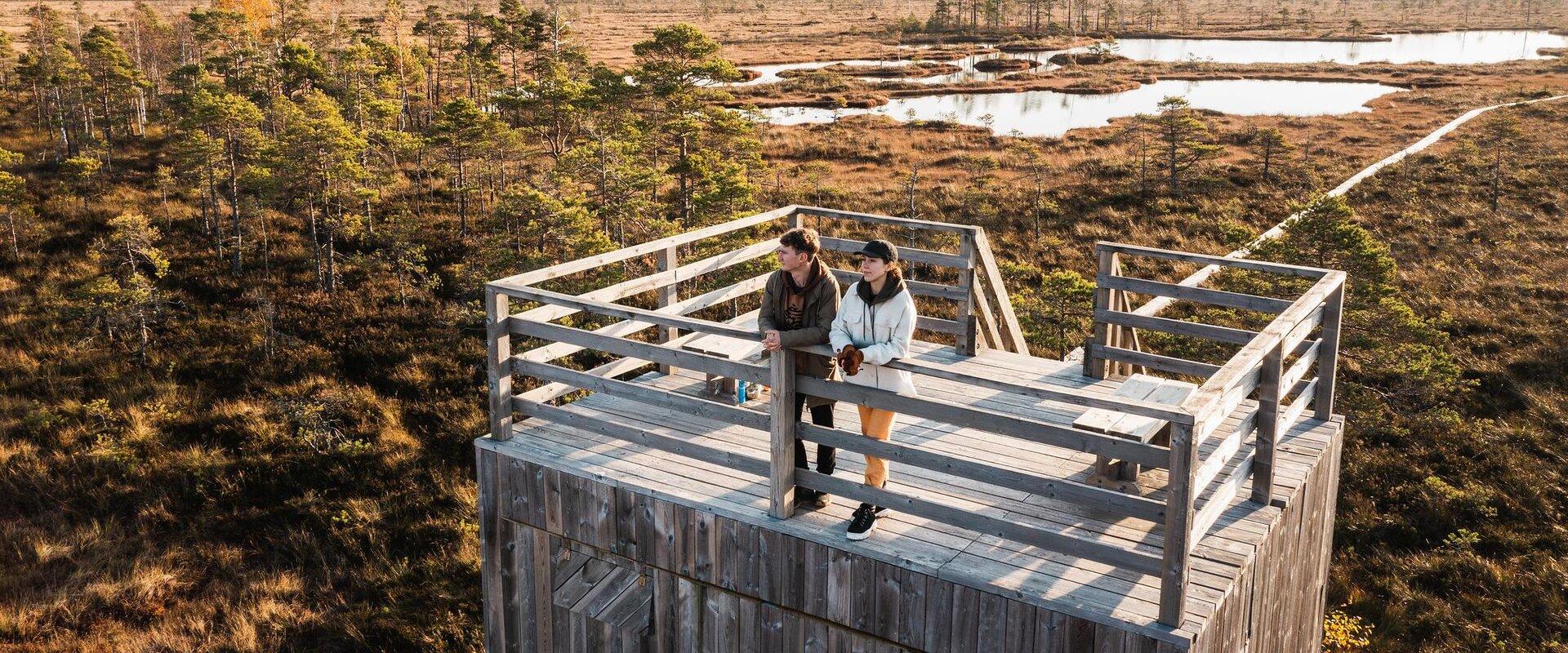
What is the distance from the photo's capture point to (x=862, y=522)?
253 inches

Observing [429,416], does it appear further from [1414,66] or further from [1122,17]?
[1122,17]

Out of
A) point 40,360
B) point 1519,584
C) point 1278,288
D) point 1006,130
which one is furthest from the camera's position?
point 1006,130

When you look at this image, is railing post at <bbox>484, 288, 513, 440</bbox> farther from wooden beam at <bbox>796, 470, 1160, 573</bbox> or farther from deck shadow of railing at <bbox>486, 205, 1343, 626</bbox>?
wooden beam at <bbox>796, 470, 1160, 573</bbox>

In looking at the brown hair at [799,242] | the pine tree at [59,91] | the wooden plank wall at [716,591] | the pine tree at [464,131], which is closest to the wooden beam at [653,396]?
the wooden plank wall at [716,591]

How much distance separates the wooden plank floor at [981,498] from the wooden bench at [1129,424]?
217mm

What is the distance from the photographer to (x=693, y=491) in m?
7.11

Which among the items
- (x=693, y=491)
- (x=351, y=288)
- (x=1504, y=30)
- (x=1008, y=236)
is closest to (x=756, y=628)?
(x=693, y=491)

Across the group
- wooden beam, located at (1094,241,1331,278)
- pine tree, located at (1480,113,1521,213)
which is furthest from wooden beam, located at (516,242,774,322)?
pine tree, located at (1480,113,1521,213)

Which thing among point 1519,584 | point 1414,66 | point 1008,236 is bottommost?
point 1519,584

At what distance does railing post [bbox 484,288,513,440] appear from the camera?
7242 millimetres

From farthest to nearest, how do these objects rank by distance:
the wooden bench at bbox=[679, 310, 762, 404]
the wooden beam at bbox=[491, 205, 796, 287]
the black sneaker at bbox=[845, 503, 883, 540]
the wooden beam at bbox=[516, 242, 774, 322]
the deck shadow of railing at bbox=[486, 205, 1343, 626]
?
1. the wooden bench at bbox=[679, 310, 762, 404]
2. the wooden beam at bbox=[516, 242, 774, 322]
3. the wooden beam at bbox=[491, 205, 796, 287]
4. the black sneaker at bbox=[845, 503, 883, 540]
5. the deck shadow of railing at bbox=[486, 205, 1343, 626]

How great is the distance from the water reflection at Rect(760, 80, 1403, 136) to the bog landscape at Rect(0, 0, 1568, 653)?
2.37 metres

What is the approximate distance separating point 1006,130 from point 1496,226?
72.2 feet

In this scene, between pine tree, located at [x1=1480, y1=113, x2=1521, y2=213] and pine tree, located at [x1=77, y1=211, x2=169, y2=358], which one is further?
pine tree, located at [x1=1480, y1=113, x2=1521, y2=213]
